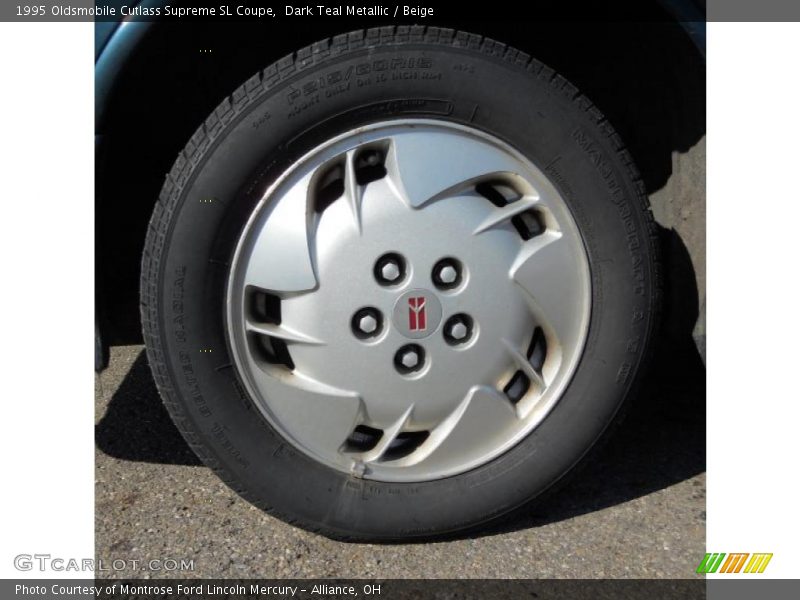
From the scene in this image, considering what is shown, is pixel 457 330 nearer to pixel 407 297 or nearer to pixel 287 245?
pixel 407 297

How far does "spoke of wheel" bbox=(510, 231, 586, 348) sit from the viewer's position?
1.61 m

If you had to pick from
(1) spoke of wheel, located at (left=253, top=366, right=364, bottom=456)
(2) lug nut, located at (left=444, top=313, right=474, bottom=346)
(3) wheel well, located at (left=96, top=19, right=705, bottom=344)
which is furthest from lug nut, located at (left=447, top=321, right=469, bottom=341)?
(3) wheel well, located at (left=96, top=19, right=705, bottom=344)

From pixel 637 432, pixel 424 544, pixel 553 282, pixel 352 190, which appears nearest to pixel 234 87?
pixel 352 190

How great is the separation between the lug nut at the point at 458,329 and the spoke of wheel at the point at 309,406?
23 cm

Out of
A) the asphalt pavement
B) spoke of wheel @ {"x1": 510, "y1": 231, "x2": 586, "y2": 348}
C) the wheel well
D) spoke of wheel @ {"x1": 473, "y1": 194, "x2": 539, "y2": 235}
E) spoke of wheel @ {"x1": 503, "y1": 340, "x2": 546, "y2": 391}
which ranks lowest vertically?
the asphalt pavement

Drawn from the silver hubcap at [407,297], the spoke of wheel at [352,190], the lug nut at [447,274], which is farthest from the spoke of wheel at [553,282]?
the spoke of wheel at [352,190]

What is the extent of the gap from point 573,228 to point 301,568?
917mm

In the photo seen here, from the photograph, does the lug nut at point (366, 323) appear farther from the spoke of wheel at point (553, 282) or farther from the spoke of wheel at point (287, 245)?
the spoke of wheel at point (553, 282)

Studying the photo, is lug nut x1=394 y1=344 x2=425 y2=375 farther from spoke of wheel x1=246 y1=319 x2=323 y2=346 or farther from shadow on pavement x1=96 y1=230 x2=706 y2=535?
shadow on pavement x1=96 y1=230 x2=706 y2=535

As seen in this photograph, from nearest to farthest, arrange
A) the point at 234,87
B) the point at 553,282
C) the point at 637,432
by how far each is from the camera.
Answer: the point at 553,282, the point at 234,87, the point at 637,432

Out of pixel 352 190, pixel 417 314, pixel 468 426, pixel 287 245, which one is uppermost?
pixel 352 190

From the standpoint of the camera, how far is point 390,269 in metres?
1.55

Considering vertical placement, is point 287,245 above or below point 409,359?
above

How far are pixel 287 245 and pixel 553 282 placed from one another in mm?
561
